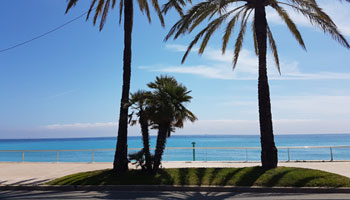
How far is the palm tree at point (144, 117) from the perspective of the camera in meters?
11.5

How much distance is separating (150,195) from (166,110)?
375 centimetres

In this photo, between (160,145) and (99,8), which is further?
(99,8)

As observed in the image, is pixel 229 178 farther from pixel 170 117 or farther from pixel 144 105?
pixel 144 105

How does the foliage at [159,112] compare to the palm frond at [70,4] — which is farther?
the palm frond at [70,4]

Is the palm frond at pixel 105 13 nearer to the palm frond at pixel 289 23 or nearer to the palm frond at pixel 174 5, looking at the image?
the palm frond at pixel 174 5

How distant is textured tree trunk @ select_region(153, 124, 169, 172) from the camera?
11.6m

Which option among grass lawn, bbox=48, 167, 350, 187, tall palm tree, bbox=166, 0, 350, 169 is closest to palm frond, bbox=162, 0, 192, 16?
tall palm tree, bbox=166, 0, 350, 169

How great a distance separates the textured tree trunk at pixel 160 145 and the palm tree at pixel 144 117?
266 millimetres

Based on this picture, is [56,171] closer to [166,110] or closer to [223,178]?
[166,110]

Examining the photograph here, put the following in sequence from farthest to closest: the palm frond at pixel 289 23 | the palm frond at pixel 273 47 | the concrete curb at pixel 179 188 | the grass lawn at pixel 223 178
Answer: the palm frond at pixel 273 47 < the palm frond at pixel 289 23 < the grass lawn at pixel 223 178 < the concrete curb at pixel 179 188

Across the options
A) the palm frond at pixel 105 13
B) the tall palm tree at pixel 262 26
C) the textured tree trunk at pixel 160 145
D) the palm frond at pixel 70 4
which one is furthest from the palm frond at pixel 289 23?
the palm frond at pixel 70 4

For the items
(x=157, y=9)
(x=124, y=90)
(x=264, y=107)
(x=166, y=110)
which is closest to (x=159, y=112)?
(x=166, y=110)

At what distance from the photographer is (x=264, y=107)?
11.9m

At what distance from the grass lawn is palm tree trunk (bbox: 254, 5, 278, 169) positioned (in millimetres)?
654
